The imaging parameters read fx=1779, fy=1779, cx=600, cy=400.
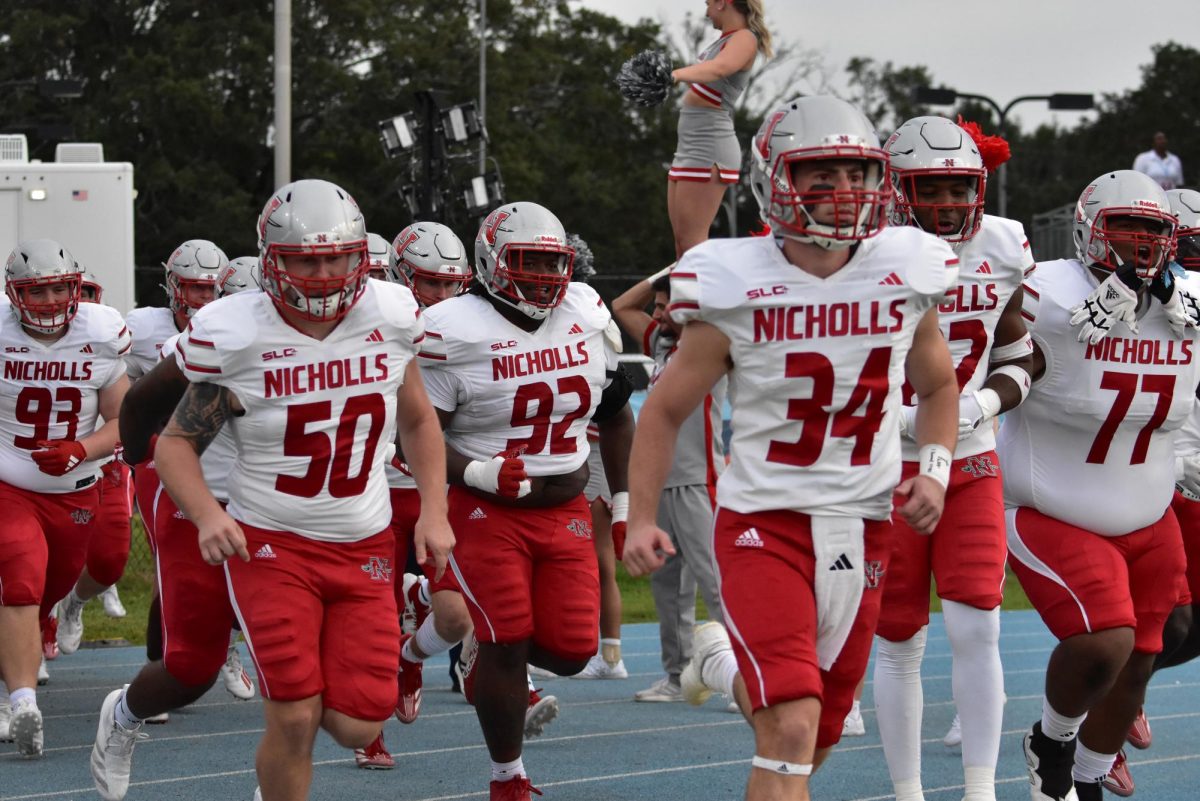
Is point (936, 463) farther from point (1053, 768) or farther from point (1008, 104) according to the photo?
point (1008, 104)

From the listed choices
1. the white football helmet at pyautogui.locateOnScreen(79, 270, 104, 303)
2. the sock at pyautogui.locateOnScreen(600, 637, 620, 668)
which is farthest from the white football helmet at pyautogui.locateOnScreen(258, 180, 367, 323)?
the sock at pyautogui.locateOnScreen(600, 637, 620, 668)

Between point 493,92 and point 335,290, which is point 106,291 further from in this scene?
point 493,92

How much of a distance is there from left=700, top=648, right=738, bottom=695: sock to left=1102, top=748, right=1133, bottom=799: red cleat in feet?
7.47

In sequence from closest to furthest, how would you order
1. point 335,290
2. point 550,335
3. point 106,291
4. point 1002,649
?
point 335,290 < point 550,335 < point 1002,649 < point 106,291

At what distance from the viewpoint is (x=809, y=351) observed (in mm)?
4285

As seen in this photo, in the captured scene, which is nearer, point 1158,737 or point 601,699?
point 1158,737

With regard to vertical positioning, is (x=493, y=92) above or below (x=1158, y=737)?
above

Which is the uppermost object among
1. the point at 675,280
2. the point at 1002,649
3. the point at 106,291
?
the point at 675,280

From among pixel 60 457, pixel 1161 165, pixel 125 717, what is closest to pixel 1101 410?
pixel 125 717

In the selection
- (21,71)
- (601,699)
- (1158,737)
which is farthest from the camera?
(21,71)

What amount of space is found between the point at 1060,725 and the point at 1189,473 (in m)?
1.23

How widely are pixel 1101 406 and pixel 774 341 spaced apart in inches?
72.6

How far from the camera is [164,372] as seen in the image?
5.23 meters

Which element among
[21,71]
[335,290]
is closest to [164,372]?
[335,290]
